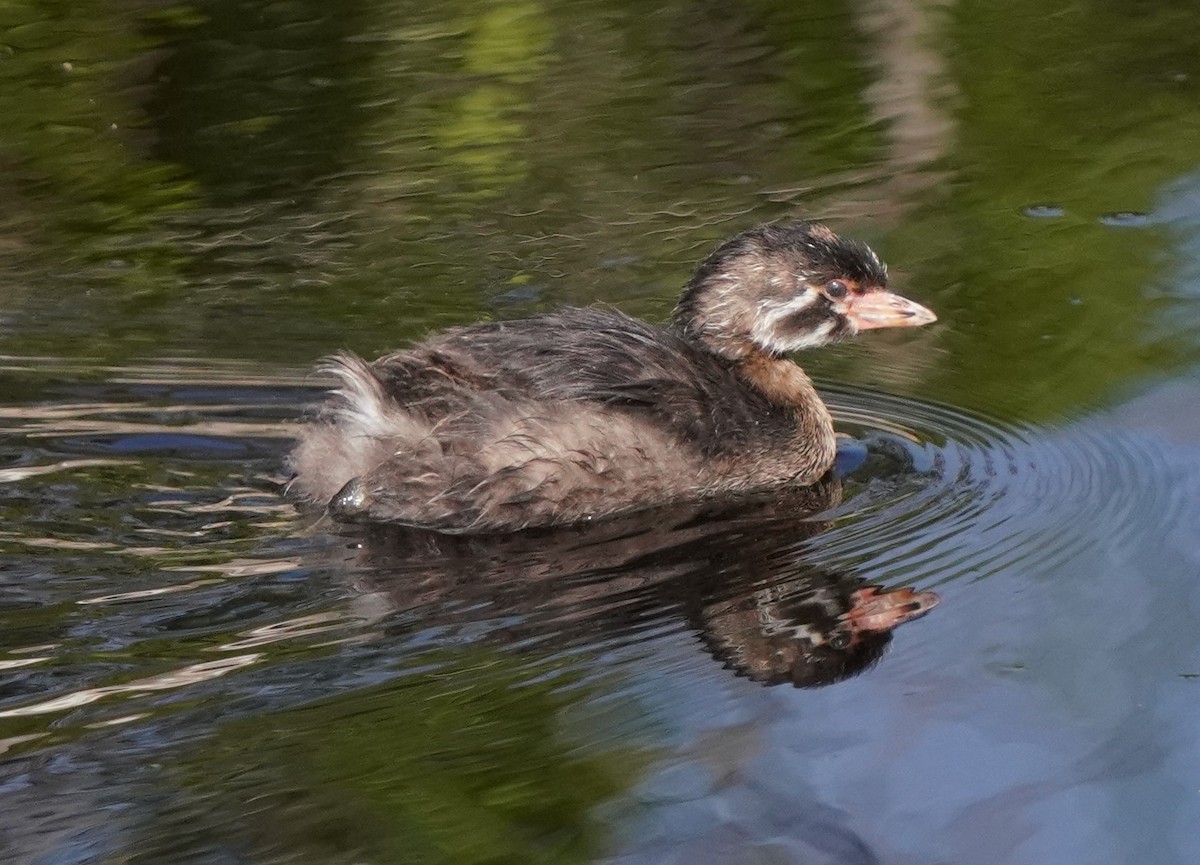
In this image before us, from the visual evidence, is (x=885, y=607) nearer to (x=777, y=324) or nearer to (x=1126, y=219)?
(x=777, y=324)

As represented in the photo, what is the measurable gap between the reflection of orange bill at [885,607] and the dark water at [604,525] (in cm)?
2

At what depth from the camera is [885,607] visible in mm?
5359

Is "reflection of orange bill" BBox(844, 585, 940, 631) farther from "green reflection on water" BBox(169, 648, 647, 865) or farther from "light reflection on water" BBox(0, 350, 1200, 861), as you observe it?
"green reflection on water" BBox(169, 648, 647, 865)

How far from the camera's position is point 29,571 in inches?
225

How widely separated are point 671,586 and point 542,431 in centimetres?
95

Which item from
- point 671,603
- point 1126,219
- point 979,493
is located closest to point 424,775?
point 671,603

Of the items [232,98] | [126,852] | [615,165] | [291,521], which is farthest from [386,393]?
[232,98]

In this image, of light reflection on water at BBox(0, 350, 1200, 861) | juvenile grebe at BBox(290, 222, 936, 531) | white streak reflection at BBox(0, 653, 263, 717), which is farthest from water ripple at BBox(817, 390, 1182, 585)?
white streak reflection at BBox(0, 653, 263, 717)

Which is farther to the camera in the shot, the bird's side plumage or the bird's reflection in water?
the bird's side plumage

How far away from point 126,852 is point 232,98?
6.73 m

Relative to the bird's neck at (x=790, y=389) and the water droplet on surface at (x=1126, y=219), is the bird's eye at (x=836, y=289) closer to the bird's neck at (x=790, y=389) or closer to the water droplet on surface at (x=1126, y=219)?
the bird's neck at (x=790, y=389)

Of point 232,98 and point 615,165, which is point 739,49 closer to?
point 615,165

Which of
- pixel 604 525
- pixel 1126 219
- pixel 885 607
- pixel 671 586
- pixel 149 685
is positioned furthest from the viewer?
pixel 1126 219

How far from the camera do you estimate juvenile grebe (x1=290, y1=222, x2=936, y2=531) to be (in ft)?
20.8
